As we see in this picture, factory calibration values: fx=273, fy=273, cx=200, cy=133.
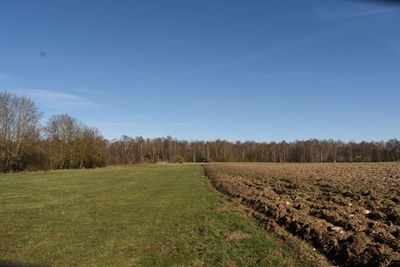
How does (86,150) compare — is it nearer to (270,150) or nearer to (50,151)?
(50,151)

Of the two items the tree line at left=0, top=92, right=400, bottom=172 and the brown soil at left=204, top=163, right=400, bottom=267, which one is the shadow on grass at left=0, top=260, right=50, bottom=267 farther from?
the tree line at left=0, top=92, right=400, bottom=172

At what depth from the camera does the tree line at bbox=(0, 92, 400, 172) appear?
56.1 metres

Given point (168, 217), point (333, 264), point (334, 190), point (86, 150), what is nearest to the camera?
point (333, 264)

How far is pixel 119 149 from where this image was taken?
130125 millimetres

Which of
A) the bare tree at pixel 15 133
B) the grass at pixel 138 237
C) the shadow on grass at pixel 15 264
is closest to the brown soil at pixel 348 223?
the grass at pixel 138 237

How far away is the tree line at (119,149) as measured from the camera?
56062mm

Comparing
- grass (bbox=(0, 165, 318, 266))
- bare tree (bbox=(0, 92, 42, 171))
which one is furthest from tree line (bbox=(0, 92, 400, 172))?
grass (bbox=(0, 165, 318, 266))

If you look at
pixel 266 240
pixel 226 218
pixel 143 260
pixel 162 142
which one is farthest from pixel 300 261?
pixel 162 142

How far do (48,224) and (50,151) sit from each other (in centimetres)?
6469

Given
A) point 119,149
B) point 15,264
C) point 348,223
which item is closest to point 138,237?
point 15,264

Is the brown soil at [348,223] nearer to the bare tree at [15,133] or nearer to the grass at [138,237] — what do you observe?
the grass at [138,237]

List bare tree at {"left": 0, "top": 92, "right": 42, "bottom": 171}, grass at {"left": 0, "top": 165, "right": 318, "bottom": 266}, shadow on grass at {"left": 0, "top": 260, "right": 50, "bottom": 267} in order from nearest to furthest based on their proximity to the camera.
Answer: shadow on grass at {"left": 0, "top": 260, "right": 50, "bottom": 267} < grass at {"left": 0, "top": 165, "right": 318, "bottom": 266} < bare tree at {"left": 0, "top": 92, "right": 42, "bottom": 171}

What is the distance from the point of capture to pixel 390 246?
6734mm

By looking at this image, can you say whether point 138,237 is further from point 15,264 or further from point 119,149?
point 119,149
